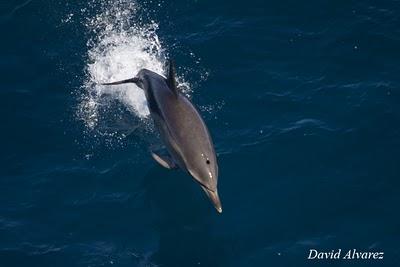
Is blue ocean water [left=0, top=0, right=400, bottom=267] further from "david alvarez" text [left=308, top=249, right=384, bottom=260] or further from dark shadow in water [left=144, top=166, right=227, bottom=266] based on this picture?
"david alvarez" text [left=308, top=249, right=384, bottom=260]

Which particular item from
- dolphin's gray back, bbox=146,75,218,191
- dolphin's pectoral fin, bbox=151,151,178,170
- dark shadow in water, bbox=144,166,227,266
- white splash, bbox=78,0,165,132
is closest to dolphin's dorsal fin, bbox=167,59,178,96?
dolphin's gray back, bbox=146,75,218,191

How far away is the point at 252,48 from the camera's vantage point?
79.4ft

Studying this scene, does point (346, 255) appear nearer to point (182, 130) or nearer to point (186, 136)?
point (186, 136)

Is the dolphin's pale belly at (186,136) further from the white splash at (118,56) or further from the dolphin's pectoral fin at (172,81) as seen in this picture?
the white splash at (118,56)

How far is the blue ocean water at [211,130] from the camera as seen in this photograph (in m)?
18.0

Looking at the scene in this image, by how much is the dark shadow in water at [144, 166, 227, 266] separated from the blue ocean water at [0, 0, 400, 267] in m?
0.04

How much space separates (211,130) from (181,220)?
410cm

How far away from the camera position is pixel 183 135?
637 inches

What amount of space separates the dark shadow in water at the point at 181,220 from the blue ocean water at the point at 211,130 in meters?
0.04

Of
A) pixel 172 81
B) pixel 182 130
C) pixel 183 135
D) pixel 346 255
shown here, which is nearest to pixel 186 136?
pixel 183 135

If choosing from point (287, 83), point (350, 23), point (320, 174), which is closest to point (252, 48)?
point (287, 83)

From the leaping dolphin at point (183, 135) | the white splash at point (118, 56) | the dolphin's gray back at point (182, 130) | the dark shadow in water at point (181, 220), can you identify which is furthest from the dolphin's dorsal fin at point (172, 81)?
the white splash at point (118, 56)

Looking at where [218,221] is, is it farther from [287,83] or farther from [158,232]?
[287,83]

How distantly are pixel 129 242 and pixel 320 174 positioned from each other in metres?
7.00
